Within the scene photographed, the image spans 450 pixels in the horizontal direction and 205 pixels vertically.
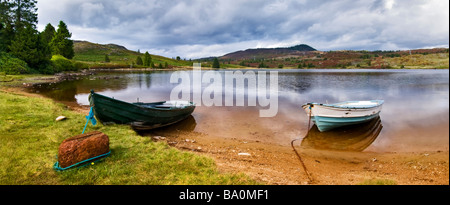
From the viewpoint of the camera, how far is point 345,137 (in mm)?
12594

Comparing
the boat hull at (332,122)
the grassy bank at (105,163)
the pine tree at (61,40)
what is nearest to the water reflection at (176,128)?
the grassy bank at (105,163)

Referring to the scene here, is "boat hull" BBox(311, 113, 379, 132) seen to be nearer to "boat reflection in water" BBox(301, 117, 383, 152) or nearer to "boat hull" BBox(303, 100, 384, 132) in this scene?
"boat hull" BBox(303, 100, 384, 132)

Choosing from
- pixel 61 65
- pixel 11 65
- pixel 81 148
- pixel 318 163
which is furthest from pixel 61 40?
pixel 318 163

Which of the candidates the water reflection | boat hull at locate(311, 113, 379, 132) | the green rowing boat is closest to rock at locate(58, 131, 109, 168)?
the green rowing boat

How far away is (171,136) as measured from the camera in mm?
11961

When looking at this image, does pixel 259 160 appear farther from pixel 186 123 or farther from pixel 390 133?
pixel 390 133

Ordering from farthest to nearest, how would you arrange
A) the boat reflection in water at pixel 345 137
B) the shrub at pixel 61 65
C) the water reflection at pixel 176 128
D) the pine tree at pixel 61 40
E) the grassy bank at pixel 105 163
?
1. the pine tree at pixel 61 40
2. the shrub at pixel 61 65
3. the water reflection at pixel 176 128
4. the boat reflection in water at pixel 345 137
5. the grassy bank at pixel 105 163

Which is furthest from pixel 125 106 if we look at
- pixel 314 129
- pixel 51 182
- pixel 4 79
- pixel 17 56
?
pixel 17 56

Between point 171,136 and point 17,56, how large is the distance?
4903 cm

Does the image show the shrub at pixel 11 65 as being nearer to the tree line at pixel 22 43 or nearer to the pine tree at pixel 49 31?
the tree line at pixel 22 43

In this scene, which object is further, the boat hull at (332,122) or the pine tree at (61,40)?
the pine tree at (61,40)

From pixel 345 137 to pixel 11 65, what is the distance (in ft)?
170

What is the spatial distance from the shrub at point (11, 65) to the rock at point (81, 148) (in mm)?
43318

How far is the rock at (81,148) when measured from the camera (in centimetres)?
568
